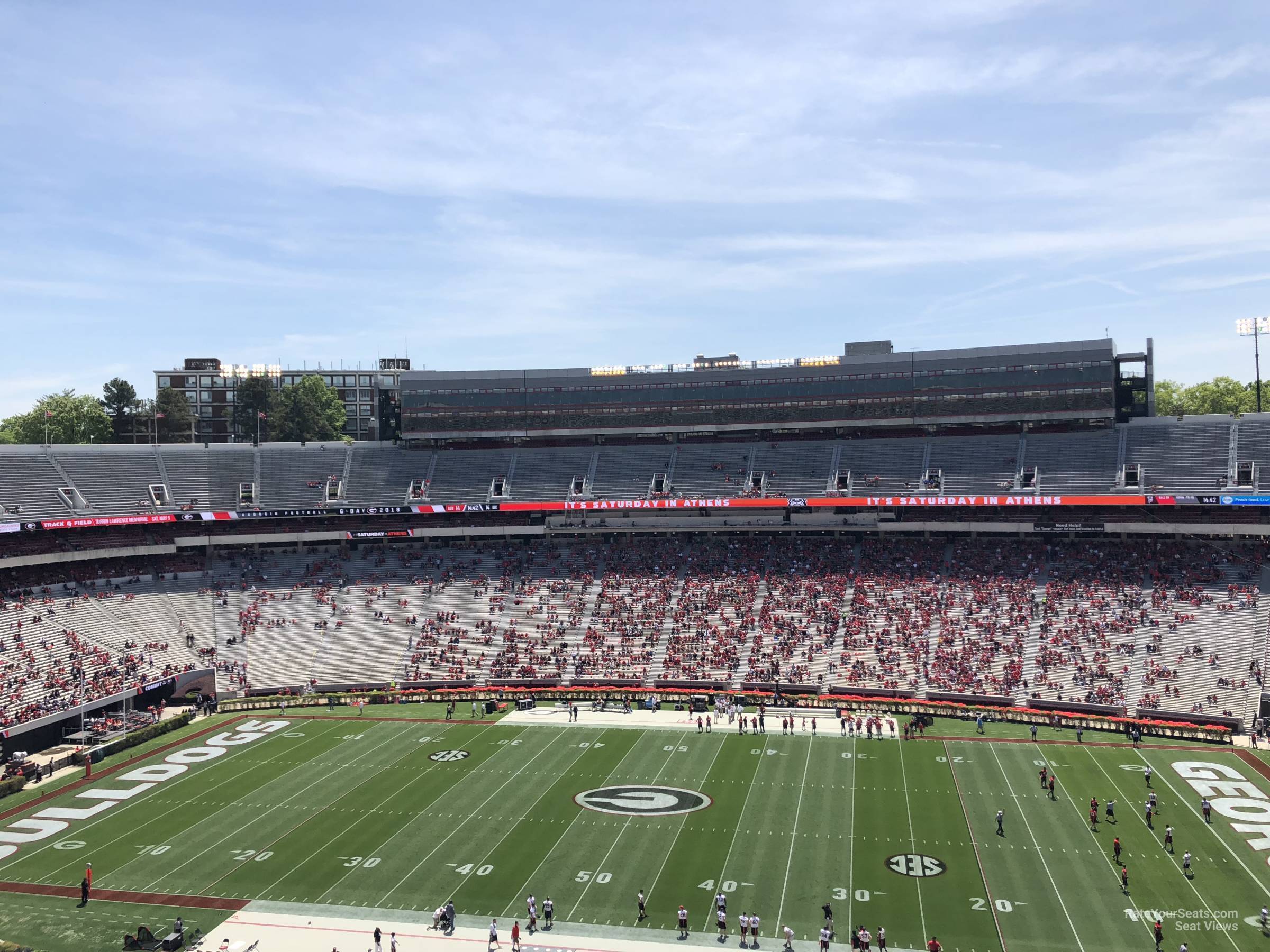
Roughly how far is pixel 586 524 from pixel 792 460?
1687 centimetres

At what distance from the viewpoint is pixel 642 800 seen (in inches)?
1547

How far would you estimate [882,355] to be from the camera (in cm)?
7369

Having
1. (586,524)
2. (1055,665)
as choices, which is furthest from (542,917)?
(586,524)

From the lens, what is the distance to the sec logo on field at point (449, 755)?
150ft

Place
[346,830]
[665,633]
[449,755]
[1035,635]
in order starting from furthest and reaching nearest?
[665,633]
[1035,635]
[449,755]
[346,830]

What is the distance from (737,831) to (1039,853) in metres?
10.7

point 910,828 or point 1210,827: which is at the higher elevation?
point 1210,827

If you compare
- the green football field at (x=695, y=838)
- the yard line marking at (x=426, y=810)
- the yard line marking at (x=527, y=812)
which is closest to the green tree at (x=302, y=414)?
the green football field at (x=695, y=838)

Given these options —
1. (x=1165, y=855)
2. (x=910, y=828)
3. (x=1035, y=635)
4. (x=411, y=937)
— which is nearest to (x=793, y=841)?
(x=910, y=828)

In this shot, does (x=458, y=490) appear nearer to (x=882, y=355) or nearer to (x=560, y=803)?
(x=882, y=355)

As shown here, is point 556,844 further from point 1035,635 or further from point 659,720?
point 1035,635

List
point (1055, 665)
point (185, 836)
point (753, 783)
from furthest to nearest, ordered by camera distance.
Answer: point (1055, 665) < point (753, 783) < point (185, 836)

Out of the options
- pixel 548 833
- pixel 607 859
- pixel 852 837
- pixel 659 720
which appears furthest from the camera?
pixel 659 720

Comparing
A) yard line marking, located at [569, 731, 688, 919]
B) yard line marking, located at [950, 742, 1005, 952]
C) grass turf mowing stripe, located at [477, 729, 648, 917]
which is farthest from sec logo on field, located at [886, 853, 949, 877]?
grass turf mowing stripe, located at [477, 729, 648, 917]
